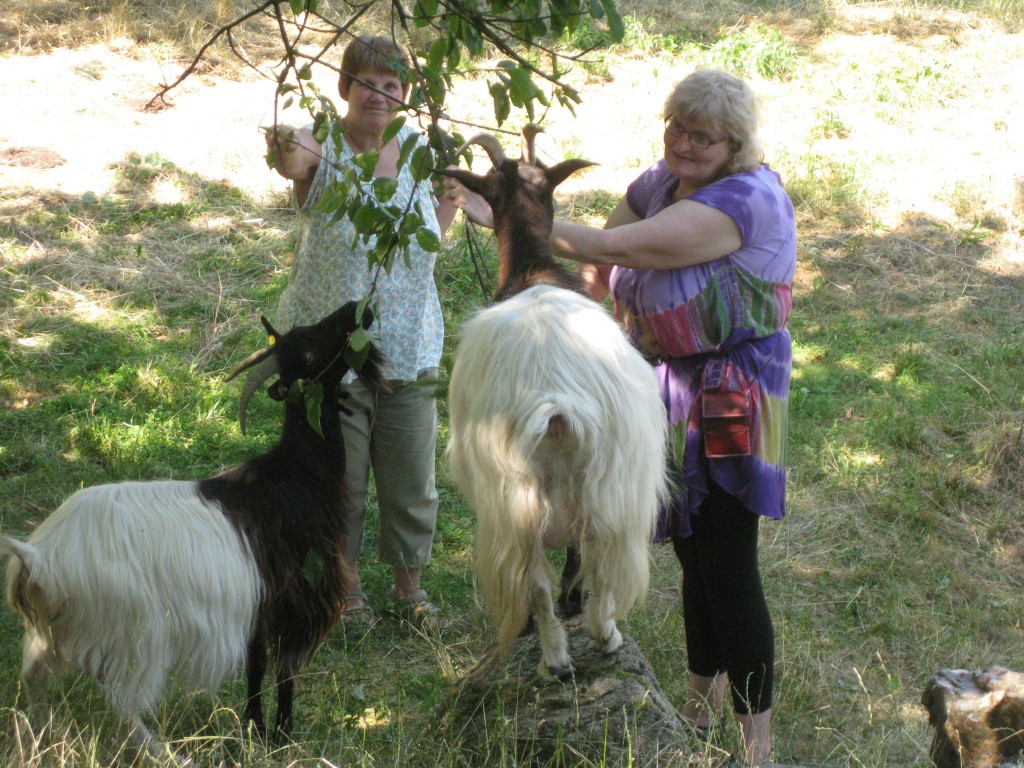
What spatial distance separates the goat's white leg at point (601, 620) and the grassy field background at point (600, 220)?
1.61 feet

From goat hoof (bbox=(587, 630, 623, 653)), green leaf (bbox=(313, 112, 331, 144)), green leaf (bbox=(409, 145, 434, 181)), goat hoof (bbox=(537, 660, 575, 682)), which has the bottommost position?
goat hoof (bbox=(537, 660, 575, 682))

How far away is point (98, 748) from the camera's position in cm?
296

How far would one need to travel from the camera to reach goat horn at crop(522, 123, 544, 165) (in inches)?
154

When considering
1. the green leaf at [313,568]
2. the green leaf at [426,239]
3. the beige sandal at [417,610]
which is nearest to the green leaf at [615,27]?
the green leaf at [426,239]

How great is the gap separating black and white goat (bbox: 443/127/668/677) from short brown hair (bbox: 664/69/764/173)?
25.8 inches

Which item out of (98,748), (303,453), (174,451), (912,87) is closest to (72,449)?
(174,451)

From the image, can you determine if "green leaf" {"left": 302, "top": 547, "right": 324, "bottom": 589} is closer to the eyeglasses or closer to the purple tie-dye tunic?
the purple tie-dye tunic

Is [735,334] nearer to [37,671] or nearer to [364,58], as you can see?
[364,58]

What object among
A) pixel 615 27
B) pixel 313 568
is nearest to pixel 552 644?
pixel 313 568

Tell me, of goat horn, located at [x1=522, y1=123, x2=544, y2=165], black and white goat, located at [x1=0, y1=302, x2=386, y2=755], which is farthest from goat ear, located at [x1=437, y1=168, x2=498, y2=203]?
black and white goat, located at [x1=0, y1=302, x2=386, y2=755]

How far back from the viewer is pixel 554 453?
305 cm

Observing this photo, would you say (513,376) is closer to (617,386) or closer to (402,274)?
(617,386)

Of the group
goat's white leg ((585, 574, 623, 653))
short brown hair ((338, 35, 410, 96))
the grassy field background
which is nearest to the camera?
goat's white leg ((585, 574, 623, 653))

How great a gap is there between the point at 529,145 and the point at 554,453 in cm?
144
